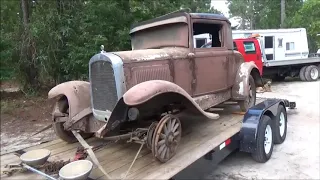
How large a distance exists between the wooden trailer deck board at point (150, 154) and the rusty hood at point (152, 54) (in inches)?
47.0

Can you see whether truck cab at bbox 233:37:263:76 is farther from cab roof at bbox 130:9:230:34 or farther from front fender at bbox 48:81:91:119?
front fender at bbox 48:81:91:119

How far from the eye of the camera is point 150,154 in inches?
145

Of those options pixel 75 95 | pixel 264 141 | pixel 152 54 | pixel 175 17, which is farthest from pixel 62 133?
pixel 264 141

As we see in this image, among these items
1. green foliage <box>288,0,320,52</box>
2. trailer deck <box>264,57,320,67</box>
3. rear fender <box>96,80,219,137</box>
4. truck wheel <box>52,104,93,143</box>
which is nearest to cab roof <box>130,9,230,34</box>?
rear fender <box>96,80,219,137</box>

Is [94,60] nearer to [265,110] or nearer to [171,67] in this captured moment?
[171,67]

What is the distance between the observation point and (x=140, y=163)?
11.1 ft

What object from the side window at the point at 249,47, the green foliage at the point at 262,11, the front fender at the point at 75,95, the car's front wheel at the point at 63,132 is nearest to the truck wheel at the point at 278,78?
the side window at the point at 249,47

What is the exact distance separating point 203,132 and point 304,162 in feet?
5.73

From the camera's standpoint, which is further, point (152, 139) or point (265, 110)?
point (265, 110)

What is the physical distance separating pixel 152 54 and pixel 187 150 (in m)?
1.36

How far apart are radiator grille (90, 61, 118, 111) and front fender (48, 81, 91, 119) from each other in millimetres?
407

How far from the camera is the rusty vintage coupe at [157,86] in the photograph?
3396mm

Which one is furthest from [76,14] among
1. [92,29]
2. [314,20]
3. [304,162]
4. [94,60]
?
[314,20]

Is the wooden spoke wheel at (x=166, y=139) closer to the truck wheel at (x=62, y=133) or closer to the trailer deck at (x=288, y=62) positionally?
the truck wheel at (x=62, y=133)
